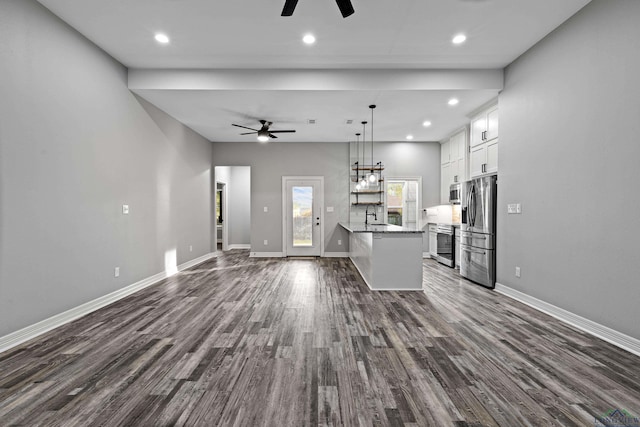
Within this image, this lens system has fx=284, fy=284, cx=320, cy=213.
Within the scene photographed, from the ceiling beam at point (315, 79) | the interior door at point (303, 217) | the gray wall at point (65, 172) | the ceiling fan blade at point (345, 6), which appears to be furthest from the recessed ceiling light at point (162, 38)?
the interior door at point (303, 217)

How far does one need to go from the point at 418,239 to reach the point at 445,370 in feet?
7.79

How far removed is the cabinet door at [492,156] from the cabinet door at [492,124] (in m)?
0.10

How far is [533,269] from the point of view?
352cm

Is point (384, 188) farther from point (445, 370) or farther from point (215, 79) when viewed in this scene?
point (445, 370)

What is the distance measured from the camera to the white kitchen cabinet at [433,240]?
678 cm

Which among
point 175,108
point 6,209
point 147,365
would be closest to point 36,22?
point 6,209

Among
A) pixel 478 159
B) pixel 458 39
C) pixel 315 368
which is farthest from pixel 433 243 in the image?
pixel 315 368

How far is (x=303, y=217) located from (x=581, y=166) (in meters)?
5.54

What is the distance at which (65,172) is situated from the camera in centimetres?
301

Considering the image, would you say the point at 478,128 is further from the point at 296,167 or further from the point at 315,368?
the point at 315,368

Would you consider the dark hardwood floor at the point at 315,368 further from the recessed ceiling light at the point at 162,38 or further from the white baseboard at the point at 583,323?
the recessed ceiling light at the point at 162,38

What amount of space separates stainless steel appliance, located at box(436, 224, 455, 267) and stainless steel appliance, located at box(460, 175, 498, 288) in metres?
0.94

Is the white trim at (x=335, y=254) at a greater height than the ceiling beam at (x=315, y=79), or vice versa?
the ceiling beam at (x=315, y=79)

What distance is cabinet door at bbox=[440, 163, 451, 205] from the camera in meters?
6.80
